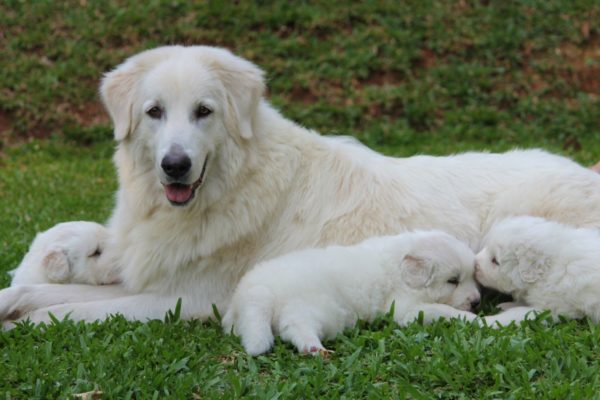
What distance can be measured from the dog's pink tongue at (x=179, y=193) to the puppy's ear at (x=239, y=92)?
50 cm

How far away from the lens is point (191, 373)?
15.7 ft

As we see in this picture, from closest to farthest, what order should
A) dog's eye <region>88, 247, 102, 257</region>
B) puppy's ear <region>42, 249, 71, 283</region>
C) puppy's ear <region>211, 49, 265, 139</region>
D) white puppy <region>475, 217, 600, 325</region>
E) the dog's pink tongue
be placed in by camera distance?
white puppy <region>475, 217, 600, 325</region>
the dog's pink tongue
puppy's ear <region>211, 49, 265, 139</region>
puppy's ear <region>42, 249, 71, 283</region>
dog's eye <region>88, 247, 102, 257</region>

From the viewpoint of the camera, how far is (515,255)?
561 cm

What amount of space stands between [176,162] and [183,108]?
44 centimetres

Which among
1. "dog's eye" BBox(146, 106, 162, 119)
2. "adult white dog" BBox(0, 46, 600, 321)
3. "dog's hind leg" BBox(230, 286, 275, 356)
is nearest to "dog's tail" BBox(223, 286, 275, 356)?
"dog's hind leg" BBox(230, 286, 275, 356)

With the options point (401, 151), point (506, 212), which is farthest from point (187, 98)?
point (401, 151)

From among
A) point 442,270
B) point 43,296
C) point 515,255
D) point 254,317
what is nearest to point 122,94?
point 43,296

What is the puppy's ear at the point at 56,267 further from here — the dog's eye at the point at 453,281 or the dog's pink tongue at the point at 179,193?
the dog's eye at the point at 453,281

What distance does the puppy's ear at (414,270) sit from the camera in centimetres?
559

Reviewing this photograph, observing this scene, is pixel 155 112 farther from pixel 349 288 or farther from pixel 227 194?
pixel 349 288

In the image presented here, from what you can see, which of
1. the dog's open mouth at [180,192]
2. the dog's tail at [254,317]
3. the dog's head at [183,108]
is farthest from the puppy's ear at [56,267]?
the dog's tail at [254,317]

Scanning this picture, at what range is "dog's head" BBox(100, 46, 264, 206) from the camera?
223 inches

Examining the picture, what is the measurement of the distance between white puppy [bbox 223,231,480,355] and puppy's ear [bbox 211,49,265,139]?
95 cm

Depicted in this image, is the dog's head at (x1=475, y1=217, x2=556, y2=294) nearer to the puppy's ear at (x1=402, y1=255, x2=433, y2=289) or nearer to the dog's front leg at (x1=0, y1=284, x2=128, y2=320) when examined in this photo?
the puppy's ear at (x1=402, y1=255, x2=433, y2=289)
